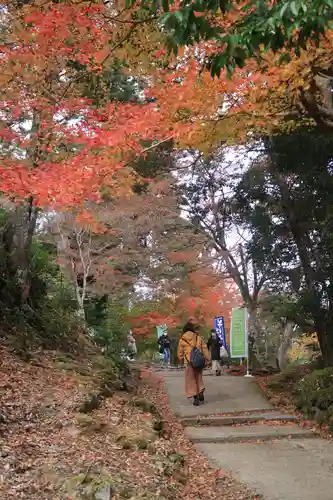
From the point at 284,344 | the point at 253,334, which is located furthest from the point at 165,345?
the point at 253,334

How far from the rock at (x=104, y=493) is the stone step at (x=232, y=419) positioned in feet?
15.4

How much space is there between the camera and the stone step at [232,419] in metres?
8.54

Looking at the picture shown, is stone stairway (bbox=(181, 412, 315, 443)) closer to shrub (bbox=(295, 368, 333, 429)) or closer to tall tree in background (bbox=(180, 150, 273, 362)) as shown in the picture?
shrub (bbox=(295, 368, 333, 429))

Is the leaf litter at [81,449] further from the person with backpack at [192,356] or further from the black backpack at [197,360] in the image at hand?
the person with backpack at [192,356]

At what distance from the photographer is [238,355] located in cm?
1506

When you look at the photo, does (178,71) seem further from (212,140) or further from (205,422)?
(205,422)

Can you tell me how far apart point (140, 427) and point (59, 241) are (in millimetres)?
11185

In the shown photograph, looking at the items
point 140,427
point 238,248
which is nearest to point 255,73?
point 140,427

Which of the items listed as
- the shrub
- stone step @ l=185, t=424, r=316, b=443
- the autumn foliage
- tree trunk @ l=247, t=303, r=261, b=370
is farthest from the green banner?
the autumn foliage

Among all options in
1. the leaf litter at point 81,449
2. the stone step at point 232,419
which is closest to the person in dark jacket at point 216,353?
the stone step at point 232,419

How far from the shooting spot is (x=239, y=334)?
15.1 m

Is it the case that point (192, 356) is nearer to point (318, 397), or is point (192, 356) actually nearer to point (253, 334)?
point (318, 397)

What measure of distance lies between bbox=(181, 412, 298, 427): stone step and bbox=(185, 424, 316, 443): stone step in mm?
213

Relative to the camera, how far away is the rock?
3886 millimetres
